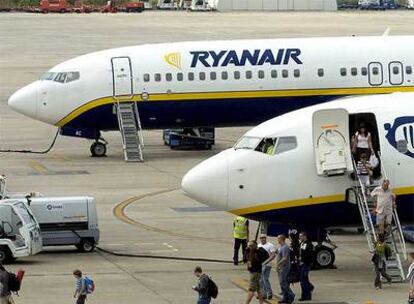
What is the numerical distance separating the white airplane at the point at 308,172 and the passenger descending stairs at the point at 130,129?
808 inches

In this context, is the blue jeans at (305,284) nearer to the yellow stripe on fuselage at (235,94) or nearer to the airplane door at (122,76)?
the yellow stripe on fuselage at (235,94)

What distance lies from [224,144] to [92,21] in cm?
9415

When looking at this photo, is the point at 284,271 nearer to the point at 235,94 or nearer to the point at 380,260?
the point at 380,260

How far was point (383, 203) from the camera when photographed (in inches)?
1346

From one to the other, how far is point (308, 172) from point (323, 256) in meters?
2.28

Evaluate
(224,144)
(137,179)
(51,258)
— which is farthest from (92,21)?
(51,258)

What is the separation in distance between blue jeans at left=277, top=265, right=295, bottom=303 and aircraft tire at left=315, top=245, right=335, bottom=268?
3161 millimetres

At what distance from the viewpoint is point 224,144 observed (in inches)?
2399

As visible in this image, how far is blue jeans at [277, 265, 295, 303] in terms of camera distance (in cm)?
3219

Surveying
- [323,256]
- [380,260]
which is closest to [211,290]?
[380,260]

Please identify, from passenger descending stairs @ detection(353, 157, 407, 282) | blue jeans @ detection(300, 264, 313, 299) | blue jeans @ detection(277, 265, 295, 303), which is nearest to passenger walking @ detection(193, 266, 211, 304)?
blue jeans @ detection(277, 265, 295, 303)

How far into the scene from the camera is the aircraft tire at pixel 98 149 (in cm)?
5722

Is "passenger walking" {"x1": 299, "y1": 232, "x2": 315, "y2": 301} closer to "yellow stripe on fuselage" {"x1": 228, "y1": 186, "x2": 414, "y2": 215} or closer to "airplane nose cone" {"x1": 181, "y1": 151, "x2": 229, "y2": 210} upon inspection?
"yellow stripe on fuselage" {"x1": 228, "y1": 186, "x2": 414, "y2": 215}

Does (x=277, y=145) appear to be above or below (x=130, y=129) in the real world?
above
